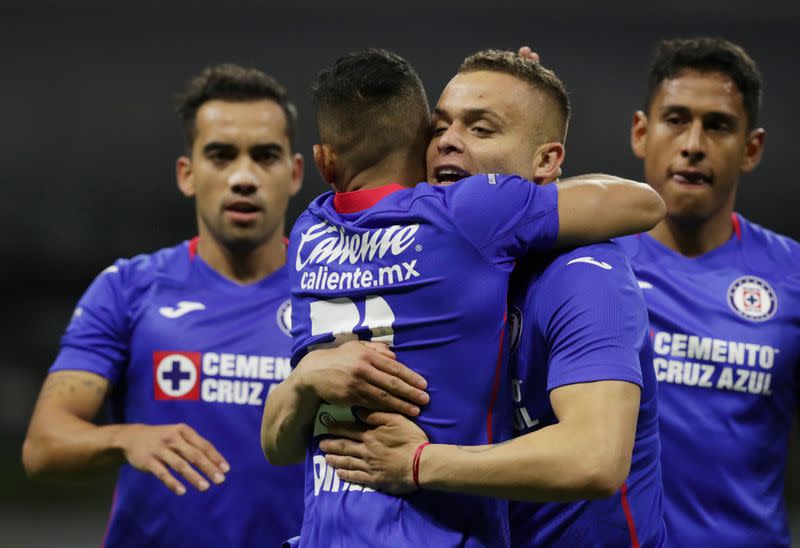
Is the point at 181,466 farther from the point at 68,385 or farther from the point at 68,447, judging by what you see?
the point at 68,385

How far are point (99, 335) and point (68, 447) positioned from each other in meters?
0.49

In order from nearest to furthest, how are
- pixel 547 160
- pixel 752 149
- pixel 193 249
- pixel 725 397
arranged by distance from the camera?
pixel 547 160, pixel 725 397, pixel 752 149, pixel 193 249

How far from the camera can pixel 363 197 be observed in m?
2.70

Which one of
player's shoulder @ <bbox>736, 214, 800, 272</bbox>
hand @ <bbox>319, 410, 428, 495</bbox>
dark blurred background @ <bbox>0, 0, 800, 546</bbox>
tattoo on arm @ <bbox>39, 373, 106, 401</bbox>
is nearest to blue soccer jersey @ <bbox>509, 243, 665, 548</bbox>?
hand @ <bbox>319, 410, 428, 495</bbox>

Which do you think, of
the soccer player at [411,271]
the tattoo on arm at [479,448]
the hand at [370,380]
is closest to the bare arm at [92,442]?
the soccer player at [411,271]

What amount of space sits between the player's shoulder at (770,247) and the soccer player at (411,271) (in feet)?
5.58

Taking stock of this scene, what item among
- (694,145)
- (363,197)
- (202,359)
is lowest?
(202,359)

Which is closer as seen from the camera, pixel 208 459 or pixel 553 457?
pixel 553 457

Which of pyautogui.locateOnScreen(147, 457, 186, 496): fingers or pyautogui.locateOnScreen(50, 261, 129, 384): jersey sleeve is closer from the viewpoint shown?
pyautogui.locateOnScreen(147, 457, 186, 496): fingers

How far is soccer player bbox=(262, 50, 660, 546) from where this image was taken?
250cm

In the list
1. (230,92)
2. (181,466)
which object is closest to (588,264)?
(181,466)

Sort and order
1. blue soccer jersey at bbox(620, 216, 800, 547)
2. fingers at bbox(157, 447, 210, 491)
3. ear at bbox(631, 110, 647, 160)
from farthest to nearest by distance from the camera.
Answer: ear at bbox(631, 110, 647, 160)
blue soccer jersey at bbox(620, 216, 800, 547)
fingers at bbox(157, 447, 210, 491)

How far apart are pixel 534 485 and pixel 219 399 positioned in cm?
224

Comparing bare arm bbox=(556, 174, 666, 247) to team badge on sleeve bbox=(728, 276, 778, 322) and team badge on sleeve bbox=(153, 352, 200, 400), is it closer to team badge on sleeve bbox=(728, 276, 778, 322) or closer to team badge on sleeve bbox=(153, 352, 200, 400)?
team badge on sleeve bbox=(728, 276, 778, 322)
